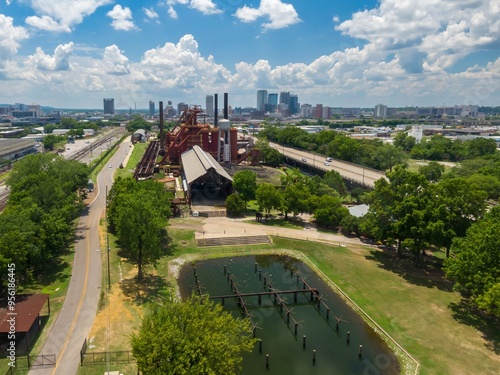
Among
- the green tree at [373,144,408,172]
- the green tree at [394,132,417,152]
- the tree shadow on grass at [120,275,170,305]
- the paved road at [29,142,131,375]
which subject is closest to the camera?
the paved road at [29,142,131,375]

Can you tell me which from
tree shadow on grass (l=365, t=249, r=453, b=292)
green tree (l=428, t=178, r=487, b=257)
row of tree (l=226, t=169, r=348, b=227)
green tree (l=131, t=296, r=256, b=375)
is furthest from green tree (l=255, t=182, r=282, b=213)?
green tree (l=131, t=296, r=256, b=375)

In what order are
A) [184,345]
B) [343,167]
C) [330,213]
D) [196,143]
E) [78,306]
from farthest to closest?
[196,143] < [343,167] < [330,213] < [78,306] < [184,345]

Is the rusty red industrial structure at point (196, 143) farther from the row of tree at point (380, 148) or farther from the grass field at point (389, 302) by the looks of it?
the grass field at point (389, 302)

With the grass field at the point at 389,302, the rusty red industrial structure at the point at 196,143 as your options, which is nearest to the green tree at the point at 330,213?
the grass field at the point at 389,302

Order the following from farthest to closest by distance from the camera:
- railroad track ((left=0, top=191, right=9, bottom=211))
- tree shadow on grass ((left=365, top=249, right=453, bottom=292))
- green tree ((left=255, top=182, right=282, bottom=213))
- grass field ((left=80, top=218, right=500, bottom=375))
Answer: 1. railroad track ((left=0, top=191, right=9, bottom=211))
2. green tree ((left=255, top=182, right=282, bottom=213))
3. tree shadow on grass ((left=365, top=249, right=453, bottom=292))
4. grass field ((left=80, top=218, right=500, bottom=375))

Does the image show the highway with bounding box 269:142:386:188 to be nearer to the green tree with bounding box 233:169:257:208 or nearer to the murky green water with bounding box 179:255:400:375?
the green tree with bounding box 233:169:257:208

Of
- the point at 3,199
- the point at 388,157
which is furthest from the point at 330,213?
the point at 3,199

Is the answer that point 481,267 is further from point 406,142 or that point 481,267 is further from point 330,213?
point 406,142
